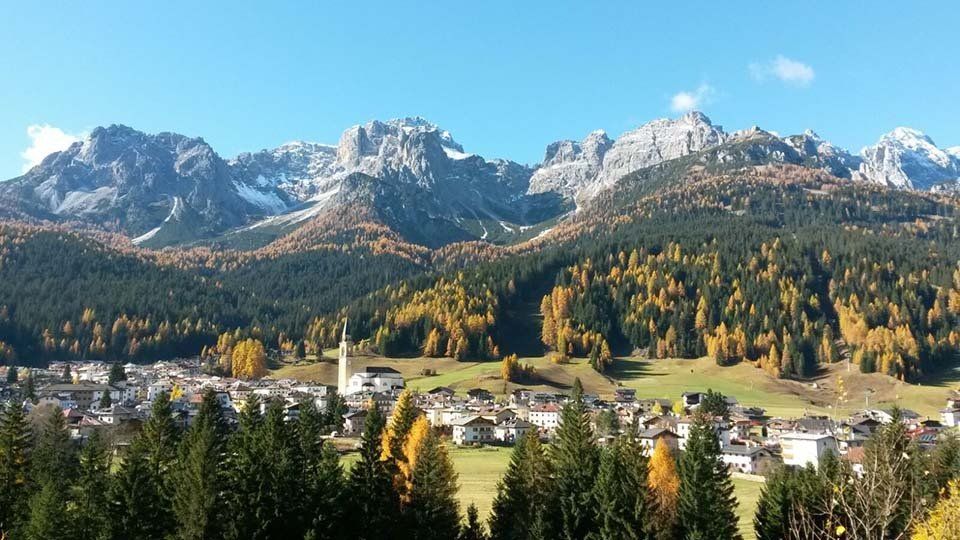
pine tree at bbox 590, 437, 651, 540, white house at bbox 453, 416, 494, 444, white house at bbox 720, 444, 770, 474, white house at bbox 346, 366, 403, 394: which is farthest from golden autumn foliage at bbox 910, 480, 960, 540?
white house at bbox 346, 366, 403, 394

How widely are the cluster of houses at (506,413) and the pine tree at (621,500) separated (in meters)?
27.3

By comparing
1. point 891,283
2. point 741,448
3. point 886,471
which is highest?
point 891,283

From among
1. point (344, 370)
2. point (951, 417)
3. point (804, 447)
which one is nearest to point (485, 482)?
point (804, 447)

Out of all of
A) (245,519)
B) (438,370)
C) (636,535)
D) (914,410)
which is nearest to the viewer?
(245,519)

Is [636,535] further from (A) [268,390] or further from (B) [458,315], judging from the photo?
(B) [458,315]

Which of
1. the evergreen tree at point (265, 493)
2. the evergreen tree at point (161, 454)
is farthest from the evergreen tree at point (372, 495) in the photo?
the evergreen tree at point (161, 454)

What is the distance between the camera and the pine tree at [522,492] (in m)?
46.3

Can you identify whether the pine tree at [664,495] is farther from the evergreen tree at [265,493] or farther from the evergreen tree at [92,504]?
the evergreen tree at [92,504]

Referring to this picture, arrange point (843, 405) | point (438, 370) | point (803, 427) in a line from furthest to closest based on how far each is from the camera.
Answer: point (438, 370)
point (843, 405)
point (803, 427)

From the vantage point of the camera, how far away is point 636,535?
4328cm

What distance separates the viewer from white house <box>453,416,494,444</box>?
10306 cm

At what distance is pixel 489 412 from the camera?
114 m

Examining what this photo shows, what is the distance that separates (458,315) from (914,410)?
351ft

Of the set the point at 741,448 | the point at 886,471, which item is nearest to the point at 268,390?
the point at 741,448
